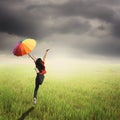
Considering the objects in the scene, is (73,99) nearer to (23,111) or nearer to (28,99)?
(28,99)

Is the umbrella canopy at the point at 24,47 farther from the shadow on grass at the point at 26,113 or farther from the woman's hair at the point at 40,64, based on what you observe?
the shadow on grass at the point at 26,113

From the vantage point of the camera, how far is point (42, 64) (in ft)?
38.8

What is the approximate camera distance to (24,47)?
38.5ft

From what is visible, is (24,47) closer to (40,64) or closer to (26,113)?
(40,64)

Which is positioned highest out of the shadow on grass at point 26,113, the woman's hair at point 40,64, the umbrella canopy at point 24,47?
the umbrella canopy at point 24,47

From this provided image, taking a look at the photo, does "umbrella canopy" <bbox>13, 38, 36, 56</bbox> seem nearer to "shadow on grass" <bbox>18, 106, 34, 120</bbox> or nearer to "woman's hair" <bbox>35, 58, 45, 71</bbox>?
"woman's hair" <bbox>35, 58, 45, 71</bbox>

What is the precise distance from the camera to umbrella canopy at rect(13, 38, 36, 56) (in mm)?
11711

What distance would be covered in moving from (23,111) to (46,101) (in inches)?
85.5

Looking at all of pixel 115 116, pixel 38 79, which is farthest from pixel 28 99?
pixel 115 116

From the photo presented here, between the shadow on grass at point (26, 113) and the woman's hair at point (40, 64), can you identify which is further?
the woman's hair at point (40, 64)

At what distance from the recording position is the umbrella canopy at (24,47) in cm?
1171

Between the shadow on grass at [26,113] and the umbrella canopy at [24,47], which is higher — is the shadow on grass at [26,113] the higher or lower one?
the lower one

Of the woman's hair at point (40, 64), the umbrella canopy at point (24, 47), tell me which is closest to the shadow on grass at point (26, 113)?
the woman's hair at point (40, 64)

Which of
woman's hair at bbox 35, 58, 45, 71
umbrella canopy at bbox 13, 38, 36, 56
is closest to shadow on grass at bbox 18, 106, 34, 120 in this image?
woman's hair at bbox 35, 58, 45, 71
